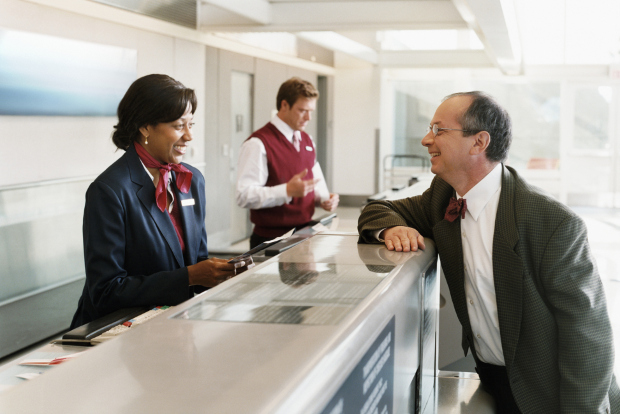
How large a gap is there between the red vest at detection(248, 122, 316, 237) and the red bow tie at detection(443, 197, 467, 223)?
2046 mm

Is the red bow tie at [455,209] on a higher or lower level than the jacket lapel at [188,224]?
higher

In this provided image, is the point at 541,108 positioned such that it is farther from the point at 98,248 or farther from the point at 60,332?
the point at 98,248

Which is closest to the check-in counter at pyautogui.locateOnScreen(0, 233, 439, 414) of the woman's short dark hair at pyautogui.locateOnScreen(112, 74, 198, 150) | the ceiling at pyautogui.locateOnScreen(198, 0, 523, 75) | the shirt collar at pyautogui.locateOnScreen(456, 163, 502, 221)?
the shirt collar at pyautogui.locateOnScreen(456, 163, 502, 221)

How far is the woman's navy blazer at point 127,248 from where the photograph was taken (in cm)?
211

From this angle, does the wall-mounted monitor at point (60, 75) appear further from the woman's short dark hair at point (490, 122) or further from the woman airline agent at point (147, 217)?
the woman's short dark hair at point (490, 122)

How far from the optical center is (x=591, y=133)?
14281 millimetres

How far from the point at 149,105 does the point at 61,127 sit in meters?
3.30

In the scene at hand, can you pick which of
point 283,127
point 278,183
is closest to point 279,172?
point 278,183

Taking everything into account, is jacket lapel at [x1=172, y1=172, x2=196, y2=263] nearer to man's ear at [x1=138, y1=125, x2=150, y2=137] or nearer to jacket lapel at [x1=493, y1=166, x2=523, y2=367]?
man's ear at [x1=138, y1=125, x2=150, y2=137]

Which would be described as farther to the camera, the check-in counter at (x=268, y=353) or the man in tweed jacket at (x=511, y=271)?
the man in tweed jacket at (x=511, y=271)

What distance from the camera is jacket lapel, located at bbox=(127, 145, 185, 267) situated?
2.29 meters

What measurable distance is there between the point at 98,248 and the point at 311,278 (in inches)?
33.9

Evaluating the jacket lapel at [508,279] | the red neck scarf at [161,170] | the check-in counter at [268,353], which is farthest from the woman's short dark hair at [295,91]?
the check-in counter at [268,353]

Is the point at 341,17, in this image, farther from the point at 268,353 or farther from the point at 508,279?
the point at 268,353
